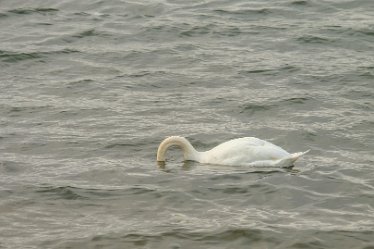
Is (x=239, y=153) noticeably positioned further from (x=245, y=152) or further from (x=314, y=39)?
(x=314, y=39)

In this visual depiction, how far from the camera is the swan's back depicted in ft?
38.5

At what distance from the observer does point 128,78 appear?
1548cm

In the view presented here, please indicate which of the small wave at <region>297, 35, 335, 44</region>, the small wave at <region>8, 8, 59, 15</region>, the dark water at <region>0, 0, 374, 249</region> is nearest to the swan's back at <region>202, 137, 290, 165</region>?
the dark water at <region>0, 0, 374, 249</region>

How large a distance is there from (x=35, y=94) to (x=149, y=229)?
5505 mm

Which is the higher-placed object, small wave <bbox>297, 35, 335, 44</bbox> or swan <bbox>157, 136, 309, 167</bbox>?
small wave <bbox>297, 35, 335, 44</bbox>

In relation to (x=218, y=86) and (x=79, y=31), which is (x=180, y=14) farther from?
(x=218, y=86)

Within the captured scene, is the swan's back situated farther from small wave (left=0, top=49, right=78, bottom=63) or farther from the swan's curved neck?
small wave (left=0, top=49, right=78, bottom=63)

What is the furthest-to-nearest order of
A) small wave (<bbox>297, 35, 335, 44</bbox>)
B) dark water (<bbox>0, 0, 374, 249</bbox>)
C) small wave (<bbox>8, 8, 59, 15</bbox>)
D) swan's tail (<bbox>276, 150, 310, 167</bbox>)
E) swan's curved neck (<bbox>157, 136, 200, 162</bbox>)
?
1. small wave (<bbox>8, 8, 59, 15</bbox>)
2. small wave (<bbox>297, 35, 335, 44</bbox>)
3. swan's curved neck (<bbox>157, 136, 200, 162</bbox>)
4. swan's tail (<bbox>276, 150, 310, 167</bbox>)
5. dark water (<bbox>0, 0, 374, 249</bbox>)

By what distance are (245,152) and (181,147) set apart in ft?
2.57

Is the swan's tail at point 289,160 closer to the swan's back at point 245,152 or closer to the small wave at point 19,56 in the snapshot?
the swan's back at point 245,152

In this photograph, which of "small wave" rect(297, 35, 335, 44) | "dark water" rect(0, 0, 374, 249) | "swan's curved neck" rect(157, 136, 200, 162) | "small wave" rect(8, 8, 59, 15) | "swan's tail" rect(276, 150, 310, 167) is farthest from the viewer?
"small wave" rect(8, 8, 59, 15)

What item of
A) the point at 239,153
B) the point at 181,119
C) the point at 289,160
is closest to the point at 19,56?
the point at 181,119

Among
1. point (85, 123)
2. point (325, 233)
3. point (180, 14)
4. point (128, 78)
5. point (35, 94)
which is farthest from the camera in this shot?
point (180, 14)

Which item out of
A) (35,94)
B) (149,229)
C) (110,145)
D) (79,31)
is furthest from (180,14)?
(149,229)
